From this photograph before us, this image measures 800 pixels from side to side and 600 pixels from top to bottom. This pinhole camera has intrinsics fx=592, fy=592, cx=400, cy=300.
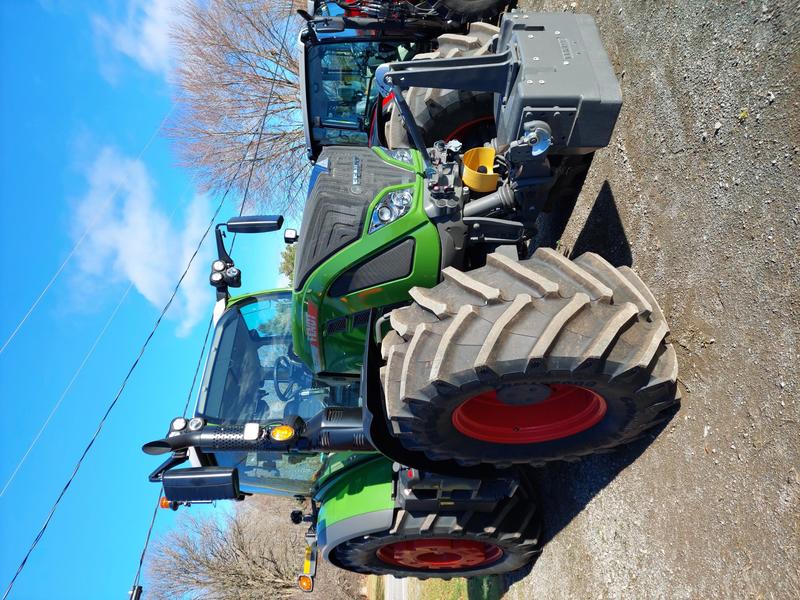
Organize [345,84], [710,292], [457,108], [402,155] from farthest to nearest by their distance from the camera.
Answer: [345,84]
[457,108]
[402,155]
[710,292]

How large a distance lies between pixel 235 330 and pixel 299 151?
11.3 meters

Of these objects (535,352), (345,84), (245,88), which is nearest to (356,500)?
(535,352)

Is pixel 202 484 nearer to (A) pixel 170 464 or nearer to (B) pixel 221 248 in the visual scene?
(A) pixel 170 464

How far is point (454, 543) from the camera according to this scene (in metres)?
4.21

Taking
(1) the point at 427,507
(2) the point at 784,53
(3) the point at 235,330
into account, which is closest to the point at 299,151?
(3) the point at 235,330

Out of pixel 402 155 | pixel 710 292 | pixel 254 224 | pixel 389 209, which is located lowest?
pixel 254 224

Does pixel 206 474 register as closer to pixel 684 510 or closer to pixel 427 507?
pixel 427 507

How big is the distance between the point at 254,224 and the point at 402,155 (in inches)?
58.4

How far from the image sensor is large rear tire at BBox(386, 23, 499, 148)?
4.16m

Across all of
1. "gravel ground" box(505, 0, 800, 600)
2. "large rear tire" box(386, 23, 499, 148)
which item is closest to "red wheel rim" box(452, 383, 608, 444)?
"gravel ground" box(505, 0, 800, 600)

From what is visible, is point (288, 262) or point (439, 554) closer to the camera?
point (439, 554)

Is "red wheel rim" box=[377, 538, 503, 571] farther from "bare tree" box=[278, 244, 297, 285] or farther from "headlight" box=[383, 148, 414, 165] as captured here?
"bare tree" box=[278, 244, 297, 285]

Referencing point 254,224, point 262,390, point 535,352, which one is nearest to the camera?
point 535,352

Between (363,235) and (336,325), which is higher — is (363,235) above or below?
above
